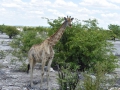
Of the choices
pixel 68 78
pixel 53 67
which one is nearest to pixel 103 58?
pixel 53 67

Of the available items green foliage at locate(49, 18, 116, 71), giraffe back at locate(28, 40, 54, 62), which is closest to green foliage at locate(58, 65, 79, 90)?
giraffe back at locate(28, 40, 54, 62)

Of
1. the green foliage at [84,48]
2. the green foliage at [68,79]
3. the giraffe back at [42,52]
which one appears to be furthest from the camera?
the green foliage at [84,48]

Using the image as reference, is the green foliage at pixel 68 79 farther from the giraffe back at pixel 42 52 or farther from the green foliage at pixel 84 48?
the green foliage at pixel 84 48

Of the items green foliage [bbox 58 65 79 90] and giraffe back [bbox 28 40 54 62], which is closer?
green foliage [bbox 58 65 79 90]

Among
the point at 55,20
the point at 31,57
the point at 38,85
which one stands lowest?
the point at 38,85

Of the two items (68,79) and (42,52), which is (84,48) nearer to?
(42,52)

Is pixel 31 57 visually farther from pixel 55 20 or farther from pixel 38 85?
pixel 55 20

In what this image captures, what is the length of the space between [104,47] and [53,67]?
9.95 ft

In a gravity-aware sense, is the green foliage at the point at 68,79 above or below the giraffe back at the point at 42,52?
below

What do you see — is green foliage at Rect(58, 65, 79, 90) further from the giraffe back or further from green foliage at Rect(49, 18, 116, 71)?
green foliage at Rect(49, 18, 116, 71)

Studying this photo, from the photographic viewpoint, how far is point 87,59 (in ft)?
58.6

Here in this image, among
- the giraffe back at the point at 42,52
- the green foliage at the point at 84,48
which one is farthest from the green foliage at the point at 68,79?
the green foliage at the point at 84,48

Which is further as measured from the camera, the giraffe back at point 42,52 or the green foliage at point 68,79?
the giraffe back at point 42,52

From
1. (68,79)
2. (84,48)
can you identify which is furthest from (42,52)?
(84,48)
